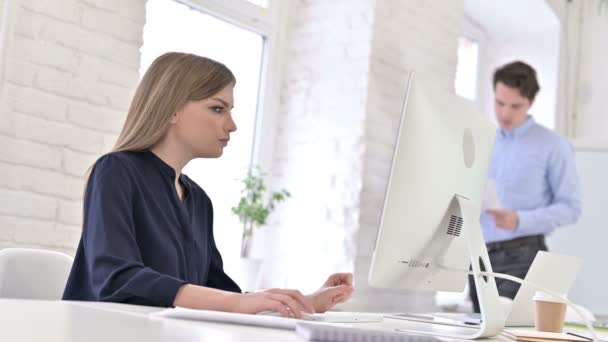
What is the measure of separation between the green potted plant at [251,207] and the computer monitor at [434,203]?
1.52m

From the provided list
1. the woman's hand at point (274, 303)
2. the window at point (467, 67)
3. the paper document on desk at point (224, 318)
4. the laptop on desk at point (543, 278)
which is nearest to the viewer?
the paper document on desk at point (224, 318)

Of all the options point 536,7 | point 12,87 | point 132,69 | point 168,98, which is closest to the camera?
point 168,98

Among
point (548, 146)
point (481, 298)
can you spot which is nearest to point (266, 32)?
point (548, 146)

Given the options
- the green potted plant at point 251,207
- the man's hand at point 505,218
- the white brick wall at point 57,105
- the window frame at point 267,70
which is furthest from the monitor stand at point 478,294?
the window frame at point 267,70

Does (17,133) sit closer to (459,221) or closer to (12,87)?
(12,87)

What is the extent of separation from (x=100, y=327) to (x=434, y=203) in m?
Answer: 0.75

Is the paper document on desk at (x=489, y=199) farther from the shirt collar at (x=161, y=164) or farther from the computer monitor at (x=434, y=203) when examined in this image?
the shirt collar at (x=161, y=164)

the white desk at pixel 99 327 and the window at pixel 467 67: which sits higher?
the window at pixel 467 67

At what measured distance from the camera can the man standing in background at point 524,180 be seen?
3145 millimetres

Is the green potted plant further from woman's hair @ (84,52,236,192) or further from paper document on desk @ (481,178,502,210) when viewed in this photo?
woman's hair @ (84,52,236,192)

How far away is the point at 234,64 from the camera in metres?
3.36

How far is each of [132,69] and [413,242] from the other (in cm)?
141

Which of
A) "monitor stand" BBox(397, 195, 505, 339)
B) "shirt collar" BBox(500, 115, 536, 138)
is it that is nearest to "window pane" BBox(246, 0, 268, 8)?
"shirt collar" BBox(500, 115, 536, 138)

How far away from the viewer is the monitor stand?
4.40 feet
